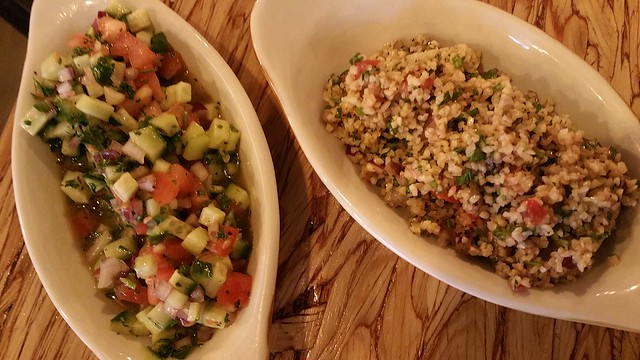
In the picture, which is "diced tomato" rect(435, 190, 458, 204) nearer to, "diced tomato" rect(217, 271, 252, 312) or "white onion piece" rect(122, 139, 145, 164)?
"diced tomato" rect(217, 271, 252, 312)

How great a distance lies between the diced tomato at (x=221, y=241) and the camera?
5.01 feet

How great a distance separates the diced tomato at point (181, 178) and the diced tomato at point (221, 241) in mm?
159

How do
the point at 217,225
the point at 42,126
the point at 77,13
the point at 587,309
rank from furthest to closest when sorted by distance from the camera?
1. the point at 77,13
2. the point at 42,126
3. the point at 217,225
4. the point at 587,309

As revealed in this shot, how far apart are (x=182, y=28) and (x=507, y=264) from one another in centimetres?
118

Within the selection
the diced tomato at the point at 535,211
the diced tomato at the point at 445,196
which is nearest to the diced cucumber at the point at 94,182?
the diced tomato at the point at 445,196

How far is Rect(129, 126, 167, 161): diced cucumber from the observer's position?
1558mm

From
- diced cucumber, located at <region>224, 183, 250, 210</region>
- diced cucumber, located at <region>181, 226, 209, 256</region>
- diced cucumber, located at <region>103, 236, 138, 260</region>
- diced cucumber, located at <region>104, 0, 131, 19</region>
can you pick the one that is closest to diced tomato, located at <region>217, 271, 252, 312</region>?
diced cucumber, located at <region>181, 226, 209, 256</region>

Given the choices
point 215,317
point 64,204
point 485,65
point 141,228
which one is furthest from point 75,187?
point 485,65

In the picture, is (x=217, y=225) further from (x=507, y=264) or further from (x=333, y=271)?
(x=507, y=264)

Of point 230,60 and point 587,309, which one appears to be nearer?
point 587,309

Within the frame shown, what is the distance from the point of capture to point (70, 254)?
5.46 feet

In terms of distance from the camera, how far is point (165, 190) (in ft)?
5.08

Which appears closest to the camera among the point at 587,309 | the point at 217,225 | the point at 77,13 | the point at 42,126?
the point at 587,309

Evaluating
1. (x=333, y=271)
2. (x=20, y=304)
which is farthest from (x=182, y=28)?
(x=20, y=304)
